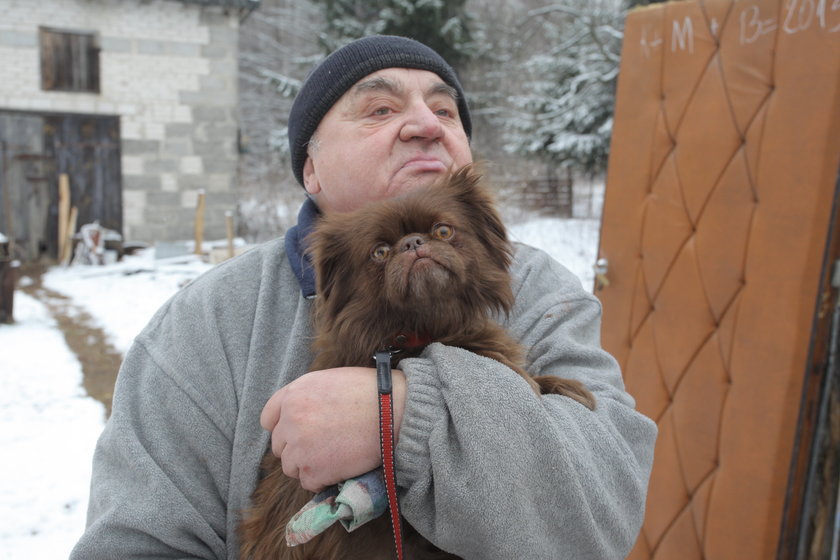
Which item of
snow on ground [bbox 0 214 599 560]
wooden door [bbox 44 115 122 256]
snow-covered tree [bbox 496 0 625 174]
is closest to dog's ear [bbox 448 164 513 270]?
snow on ground [bbox 0 214 599 560]

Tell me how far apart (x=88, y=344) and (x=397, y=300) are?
690 centimetres

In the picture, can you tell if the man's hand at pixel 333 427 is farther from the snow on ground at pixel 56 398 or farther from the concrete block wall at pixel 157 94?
the concrete block wall at pixel 157 94

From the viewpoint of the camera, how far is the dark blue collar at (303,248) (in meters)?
1.73

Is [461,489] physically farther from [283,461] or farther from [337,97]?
[337,97]

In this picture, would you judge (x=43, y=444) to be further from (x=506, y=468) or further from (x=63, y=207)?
(x=63, y=207)

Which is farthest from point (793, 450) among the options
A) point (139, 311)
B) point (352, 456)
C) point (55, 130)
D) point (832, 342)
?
point (55, 130)

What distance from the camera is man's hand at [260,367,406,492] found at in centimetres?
126

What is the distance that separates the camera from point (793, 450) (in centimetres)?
241

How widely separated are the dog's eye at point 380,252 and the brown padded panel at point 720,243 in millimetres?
1766

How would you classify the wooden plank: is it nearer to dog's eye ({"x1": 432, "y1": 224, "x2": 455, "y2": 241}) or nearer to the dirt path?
the dirt path

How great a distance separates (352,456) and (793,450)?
76.8 inches

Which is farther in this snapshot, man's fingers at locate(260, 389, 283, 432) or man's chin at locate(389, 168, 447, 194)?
man's chin at locate(389, 168, 447, 194)

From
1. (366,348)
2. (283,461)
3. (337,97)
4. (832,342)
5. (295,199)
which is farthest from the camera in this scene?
(295,199)

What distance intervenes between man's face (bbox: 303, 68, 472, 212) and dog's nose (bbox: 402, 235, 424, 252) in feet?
1.20
